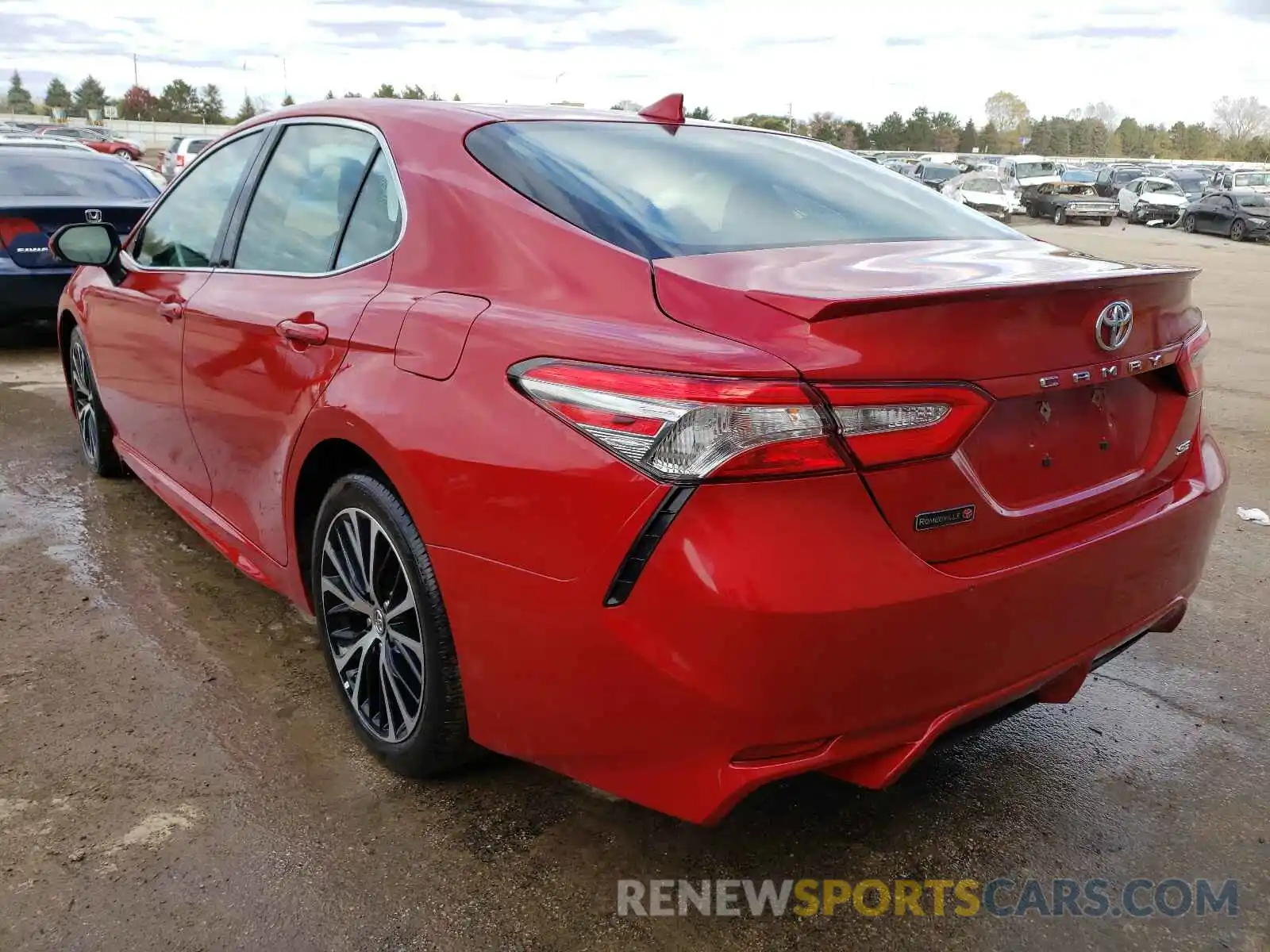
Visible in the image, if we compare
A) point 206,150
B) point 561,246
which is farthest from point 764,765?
point 206,150

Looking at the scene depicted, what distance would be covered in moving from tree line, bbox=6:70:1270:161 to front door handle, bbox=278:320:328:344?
3014 inches

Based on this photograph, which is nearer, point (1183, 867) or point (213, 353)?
point (1183, 867)

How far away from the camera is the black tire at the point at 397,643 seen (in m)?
2.29

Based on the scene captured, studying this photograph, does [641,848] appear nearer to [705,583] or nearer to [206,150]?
[705,583]

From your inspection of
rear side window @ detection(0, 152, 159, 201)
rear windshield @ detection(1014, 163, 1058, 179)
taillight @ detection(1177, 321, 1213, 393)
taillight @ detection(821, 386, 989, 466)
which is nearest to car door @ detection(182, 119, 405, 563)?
taillight @ detection(821, 386, 989, 466)

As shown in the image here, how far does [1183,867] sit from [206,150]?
3.70 metres

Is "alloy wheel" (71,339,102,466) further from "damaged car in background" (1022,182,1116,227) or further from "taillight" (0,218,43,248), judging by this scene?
"damaged car in background" (1022,182,1116,227)

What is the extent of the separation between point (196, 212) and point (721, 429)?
2.72 metres

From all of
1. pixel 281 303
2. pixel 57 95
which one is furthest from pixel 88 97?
pixel 281 303

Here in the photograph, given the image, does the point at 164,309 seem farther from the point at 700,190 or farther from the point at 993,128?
the point at 993,128

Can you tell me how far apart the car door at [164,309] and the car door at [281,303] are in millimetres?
155

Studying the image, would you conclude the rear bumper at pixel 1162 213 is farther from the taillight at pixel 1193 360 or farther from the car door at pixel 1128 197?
the taillight at pixel 1193 360

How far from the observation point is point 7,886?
2.22m

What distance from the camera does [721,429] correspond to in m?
1.76
